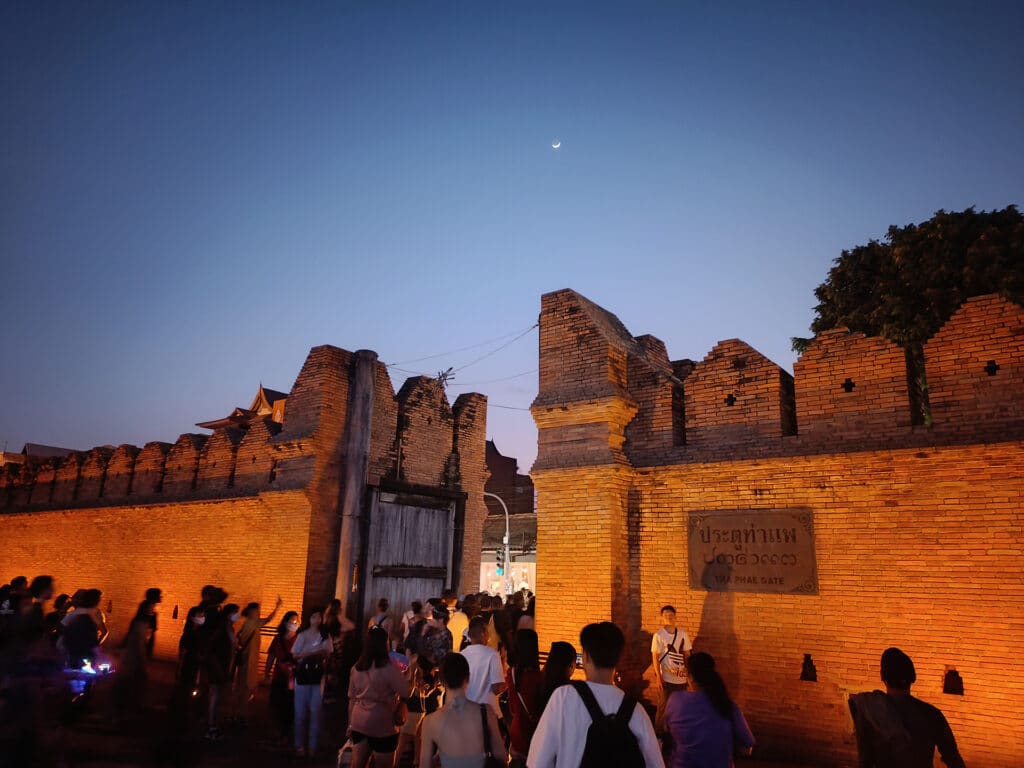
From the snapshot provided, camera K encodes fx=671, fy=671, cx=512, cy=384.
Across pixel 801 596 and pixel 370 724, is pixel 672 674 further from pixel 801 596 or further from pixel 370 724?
pixel 370 724

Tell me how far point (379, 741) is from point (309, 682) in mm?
2677

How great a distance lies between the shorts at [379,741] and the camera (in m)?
5.59

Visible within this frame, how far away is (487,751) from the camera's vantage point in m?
4.23

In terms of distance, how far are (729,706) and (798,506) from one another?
4520 millimetres

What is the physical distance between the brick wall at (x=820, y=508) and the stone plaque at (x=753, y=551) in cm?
11

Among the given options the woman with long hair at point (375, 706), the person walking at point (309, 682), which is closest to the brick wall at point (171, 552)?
the person walking at point (309, 682)

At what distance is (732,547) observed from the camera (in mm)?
8523

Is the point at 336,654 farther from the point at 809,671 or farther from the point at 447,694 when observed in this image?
the point at 447,694

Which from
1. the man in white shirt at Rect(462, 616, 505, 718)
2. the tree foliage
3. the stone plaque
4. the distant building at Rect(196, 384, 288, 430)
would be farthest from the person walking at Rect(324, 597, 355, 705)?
the distant building at Rect(196, 384, 288, 430)

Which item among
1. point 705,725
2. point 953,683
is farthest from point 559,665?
point 953,683

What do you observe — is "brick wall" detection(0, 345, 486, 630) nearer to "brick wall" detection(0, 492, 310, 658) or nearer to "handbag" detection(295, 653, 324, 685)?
"brick wall" detection(0, 492, 310, 658)

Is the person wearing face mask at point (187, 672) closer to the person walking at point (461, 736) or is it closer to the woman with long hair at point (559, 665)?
the person walking at point (461, 736)

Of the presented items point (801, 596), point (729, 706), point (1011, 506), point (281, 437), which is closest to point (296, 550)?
point (281, 437)

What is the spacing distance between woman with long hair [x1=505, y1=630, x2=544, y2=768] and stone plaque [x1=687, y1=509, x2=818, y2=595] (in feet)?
13.2
